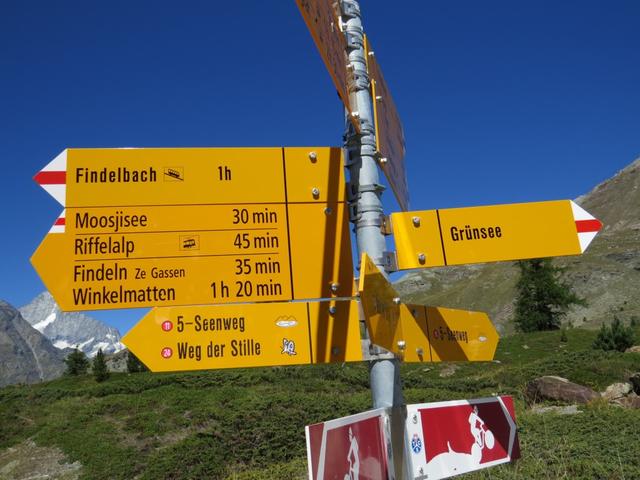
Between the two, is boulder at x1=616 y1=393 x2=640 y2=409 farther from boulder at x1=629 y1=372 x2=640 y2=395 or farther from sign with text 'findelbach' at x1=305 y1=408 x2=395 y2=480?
sign with text 'findelbach' at x1=305 y1=408 x2=395 y2=480

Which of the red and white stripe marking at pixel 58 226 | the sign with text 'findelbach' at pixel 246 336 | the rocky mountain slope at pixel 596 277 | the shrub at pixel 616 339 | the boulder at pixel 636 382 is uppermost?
the rocky mountain slope at pixel 596 277

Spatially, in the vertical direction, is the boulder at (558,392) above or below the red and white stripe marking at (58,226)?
below

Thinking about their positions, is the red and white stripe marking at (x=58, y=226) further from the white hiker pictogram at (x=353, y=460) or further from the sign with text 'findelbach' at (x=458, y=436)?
the sign with text 'findelbach' at (x=458, y=436)

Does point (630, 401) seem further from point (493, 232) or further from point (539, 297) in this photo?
point (539, 297)

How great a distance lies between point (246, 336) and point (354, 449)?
0.76m

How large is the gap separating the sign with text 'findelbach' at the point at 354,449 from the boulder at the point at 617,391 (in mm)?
12086

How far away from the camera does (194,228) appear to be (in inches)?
105

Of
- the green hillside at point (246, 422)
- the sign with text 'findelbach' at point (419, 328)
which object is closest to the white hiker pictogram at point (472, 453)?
the sign with text 'findelbach' at point (419, 328)

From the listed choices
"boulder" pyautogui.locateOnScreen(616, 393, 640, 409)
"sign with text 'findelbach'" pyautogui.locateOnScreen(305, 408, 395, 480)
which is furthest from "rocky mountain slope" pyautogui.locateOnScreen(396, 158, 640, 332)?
"sign with text 'findelbach'" pyautogui.locateOnScreen(305, 408, 395, 480)

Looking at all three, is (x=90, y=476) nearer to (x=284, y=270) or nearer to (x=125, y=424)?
(x=125, y=424)

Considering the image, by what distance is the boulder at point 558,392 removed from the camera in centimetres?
1228

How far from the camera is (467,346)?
10.7 feet

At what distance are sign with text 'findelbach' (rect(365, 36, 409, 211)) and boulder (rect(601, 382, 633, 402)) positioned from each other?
433 inches

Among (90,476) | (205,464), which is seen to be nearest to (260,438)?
(205,464)
